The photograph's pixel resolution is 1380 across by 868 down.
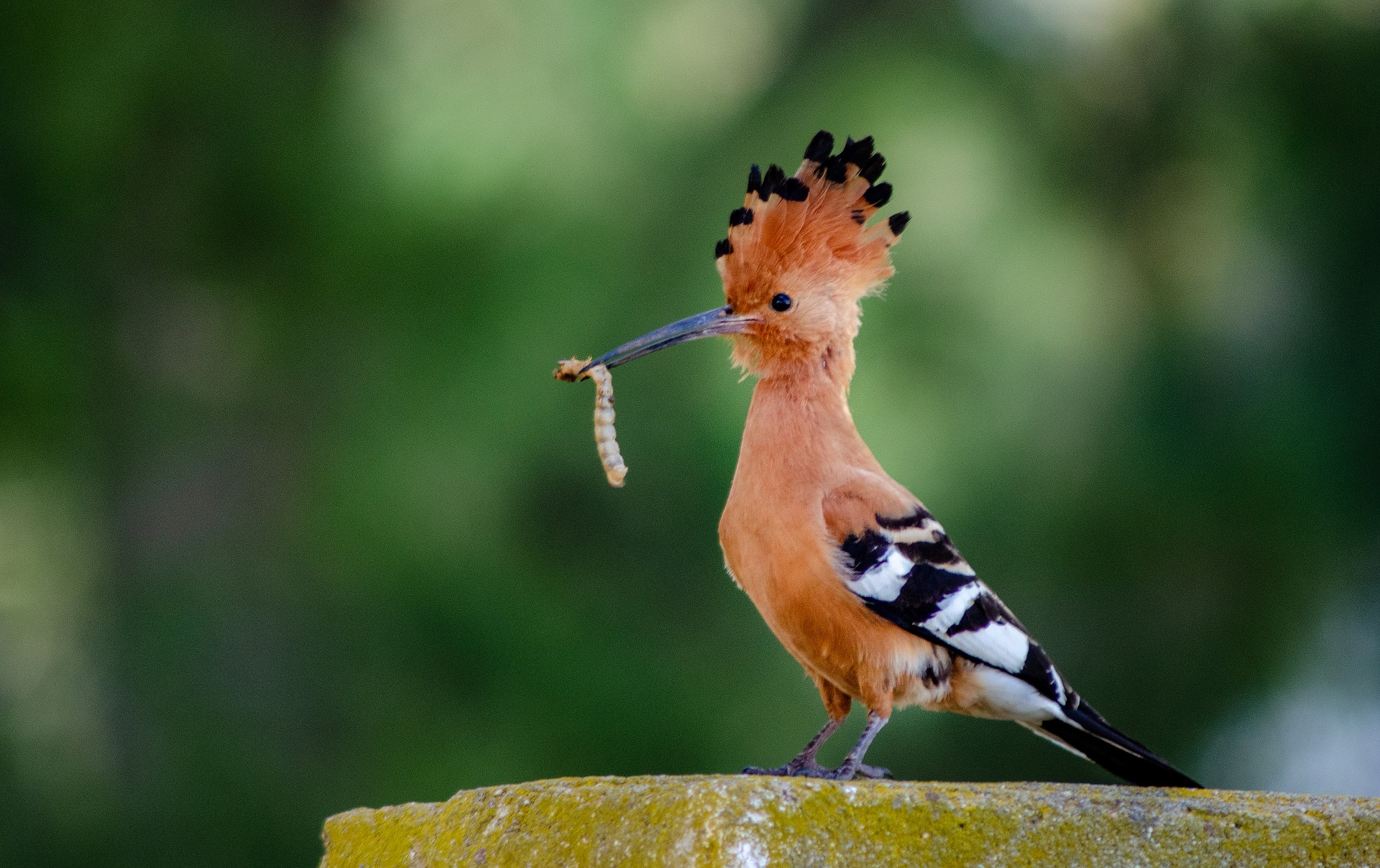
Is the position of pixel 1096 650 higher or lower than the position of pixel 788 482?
lower

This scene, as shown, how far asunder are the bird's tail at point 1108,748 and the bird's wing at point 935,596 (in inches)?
1.5

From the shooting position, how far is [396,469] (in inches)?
142

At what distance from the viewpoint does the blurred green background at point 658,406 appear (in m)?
3.48

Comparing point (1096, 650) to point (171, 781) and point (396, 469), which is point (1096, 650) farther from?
point (171, 781)

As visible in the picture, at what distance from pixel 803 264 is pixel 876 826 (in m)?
0.93

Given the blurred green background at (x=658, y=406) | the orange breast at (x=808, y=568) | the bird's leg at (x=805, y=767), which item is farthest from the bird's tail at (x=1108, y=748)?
the blurred green background at (x=658, y=406)

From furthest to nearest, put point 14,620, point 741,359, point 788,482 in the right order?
point 14,620
point 741,359
point 788,482

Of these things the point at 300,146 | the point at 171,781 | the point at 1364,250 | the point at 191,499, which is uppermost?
the point at 300,146

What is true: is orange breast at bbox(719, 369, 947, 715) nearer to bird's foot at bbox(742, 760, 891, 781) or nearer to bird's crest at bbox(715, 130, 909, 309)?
bird's foot at bbox(742, 760, 891, 781)

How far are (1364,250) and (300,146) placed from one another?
107 inches

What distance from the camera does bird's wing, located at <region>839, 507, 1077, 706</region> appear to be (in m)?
1.83

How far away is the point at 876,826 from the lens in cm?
130

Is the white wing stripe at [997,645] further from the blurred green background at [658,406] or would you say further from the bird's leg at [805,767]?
the blurred green background at [658,406]

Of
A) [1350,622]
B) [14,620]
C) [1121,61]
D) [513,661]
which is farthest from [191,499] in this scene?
[1350,622]
